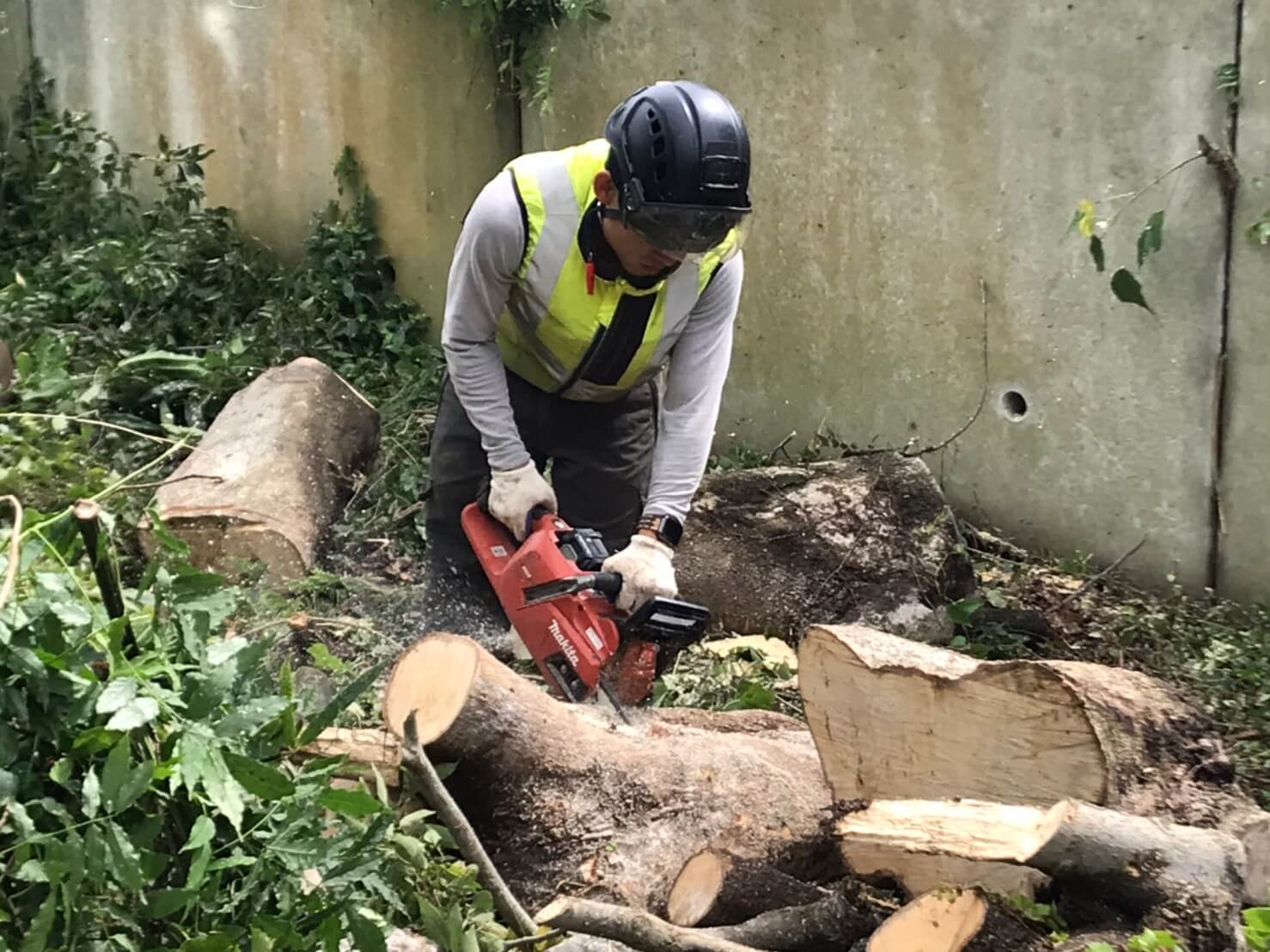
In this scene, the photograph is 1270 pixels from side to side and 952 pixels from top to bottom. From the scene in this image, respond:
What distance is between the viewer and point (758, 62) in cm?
511

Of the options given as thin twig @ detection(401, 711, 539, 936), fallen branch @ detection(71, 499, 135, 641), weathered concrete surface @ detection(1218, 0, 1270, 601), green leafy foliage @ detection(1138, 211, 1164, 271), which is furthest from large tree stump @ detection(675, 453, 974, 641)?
fallen branch @ detection(71, 499, 135, 641)

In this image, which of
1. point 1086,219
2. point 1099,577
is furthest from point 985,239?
point 1099,577

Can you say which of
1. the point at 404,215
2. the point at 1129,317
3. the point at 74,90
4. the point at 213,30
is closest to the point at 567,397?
the point at 1129,317

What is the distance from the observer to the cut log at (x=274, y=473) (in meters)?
4.18

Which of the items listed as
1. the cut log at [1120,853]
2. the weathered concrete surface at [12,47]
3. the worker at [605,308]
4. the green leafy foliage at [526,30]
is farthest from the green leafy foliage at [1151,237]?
the weathered concrete surface at [12,47]

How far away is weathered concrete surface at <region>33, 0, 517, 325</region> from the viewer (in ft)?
20.6

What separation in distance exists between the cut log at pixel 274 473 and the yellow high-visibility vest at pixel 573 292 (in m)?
1.03

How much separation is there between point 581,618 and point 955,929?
49.6 inches

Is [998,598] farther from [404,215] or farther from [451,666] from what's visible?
[404,215]

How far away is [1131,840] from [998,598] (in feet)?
7.71

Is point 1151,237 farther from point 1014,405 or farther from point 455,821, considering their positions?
point 455,821

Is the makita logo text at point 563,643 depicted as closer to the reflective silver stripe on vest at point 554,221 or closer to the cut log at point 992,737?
the cut log at point 992,737

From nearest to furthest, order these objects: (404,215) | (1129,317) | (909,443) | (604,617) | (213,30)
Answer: (604,617), (1129,317), (909,443), (404,215), (213,30)

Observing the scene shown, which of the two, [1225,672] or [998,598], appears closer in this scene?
[1225,672]
